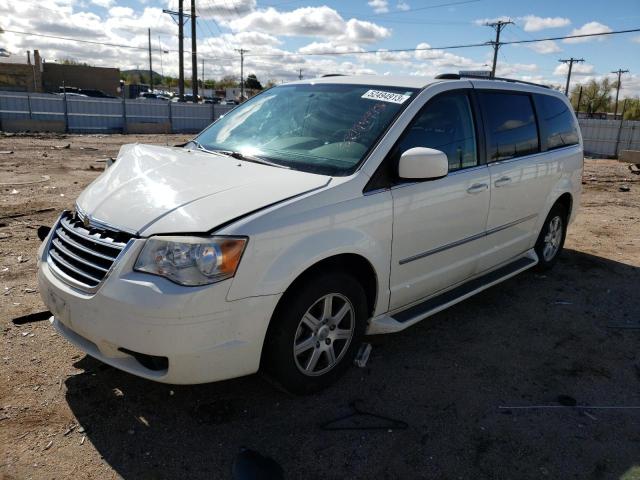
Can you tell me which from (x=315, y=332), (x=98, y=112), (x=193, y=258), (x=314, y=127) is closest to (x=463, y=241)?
(x=314, y=127)

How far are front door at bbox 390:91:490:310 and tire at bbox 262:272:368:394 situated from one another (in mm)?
399

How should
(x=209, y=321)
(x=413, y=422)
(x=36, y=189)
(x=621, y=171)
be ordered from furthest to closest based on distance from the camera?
1. (x=621, y=171)
2. (x=36, y=189)
3. (x=413, y=422)
4. (x=209, y=321)

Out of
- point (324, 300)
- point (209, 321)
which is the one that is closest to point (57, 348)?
point (209, 321)

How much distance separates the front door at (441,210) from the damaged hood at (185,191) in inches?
28.0

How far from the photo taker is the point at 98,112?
2475 cm

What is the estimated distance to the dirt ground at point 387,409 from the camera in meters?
2.66

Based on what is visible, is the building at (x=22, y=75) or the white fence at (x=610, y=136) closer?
the white fence at (x=610, y=136)

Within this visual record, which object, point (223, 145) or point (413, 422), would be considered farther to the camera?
point (223, 145)

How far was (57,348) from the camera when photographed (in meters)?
3.65

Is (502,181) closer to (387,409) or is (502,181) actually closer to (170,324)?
(387,409)

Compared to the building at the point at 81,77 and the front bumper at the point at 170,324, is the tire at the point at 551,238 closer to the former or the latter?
the front bumper at the point at 170,324

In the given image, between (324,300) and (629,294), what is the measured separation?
3.76 metres

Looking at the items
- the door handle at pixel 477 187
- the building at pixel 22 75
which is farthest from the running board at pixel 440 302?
the building at pixel 22 75

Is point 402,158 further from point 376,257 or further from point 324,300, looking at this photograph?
point 324,300
